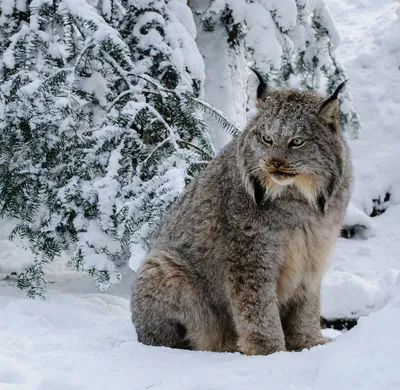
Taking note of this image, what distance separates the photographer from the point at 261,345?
149 inches

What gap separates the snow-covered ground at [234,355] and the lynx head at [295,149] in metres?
0.65

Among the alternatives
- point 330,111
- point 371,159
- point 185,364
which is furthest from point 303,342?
point 371,159

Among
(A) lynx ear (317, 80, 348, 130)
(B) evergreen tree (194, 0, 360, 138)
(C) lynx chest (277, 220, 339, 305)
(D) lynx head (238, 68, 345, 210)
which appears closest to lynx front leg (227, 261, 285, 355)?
(C) lynx chest (277, 220, 339, 305)

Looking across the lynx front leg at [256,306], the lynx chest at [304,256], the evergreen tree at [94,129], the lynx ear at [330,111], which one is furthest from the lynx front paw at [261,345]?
the evergreen tree at [94,129]

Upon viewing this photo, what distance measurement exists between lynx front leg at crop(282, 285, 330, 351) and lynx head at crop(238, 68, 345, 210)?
2.17 ft

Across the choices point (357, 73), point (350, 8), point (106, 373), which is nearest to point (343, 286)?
point (106, 373)

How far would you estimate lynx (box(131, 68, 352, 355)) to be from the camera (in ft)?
12.2

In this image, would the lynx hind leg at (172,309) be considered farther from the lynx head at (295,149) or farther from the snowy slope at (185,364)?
the lynx head at (295,149)

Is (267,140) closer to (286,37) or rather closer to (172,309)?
(172,309)

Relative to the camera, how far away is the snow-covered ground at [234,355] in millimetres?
2820

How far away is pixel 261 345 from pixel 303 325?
1.55 ft

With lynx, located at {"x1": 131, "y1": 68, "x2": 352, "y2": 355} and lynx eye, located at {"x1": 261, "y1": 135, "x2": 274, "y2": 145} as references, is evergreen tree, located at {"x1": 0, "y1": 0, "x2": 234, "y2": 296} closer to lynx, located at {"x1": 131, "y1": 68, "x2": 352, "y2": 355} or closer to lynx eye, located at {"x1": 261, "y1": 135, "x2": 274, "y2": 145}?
lynx, located at {"x1": 131, "y1": 68, "x2": 352, "y2": 355}

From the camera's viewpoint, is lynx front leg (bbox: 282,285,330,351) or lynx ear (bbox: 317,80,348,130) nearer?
lynx ear (bbox: 317,80,348,130)

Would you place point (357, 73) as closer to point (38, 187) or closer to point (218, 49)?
point (218, 49)
